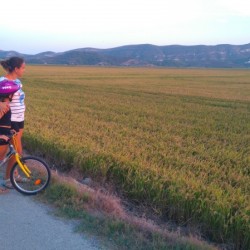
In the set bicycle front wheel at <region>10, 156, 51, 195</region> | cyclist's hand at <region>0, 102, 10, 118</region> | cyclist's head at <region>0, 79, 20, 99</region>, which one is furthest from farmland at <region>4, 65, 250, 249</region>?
cyclist's head at <region>0, 79, 20, 99</region>

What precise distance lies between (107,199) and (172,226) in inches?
39.1

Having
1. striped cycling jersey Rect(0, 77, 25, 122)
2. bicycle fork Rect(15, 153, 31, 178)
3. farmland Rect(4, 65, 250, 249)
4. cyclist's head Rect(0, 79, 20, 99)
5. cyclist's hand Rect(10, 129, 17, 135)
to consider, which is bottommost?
farmland Rect(4, 65, 250, 249)

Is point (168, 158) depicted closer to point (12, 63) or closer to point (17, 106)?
point (17, 106)

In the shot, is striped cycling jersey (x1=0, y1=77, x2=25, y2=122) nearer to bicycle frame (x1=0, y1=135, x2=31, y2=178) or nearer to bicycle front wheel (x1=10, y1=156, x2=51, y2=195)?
bicycle frame (x1=0, y1=135, x2=31, y2=178)

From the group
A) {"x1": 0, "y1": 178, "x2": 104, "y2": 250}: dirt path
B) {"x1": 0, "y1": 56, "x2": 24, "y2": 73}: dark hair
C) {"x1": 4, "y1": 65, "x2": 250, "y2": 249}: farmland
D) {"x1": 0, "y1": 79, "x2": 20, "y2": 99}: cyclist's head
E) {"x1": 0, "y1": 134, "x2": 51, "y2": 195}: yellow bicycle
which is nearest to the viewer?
{"x1": 0, "y1": 178, "x2": 104, "y2": 250}: dirt path

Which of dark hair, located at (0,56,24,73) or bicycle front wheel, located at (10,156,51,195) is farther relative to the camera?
bicycle front wheel, located at (10,156,51,195)

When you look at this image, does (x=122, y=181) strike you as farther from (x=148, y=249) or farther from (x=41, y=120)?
(x=41, y=120)

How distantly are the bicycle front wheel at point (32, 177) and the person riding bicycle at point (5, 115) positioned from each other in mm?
202

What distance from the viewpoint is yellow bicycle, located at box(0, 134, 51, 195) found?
19.3 feet

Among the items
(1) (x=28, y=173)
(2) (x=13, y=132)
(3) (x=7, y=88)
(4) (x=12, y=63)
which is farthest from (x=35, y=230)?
(4) (x=12, y=63)

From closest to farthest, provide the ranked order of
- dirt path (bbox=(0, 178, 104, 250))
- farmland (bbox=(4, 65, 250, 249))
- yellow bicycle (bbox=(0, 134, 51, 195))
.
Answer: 1. dirt path (bbox=(0, 178, 104, 250))
2. farmland (bbox=(4, 65, 250, 249))
3. yellow bicycle (bbox=(0, 134, 51, 195))

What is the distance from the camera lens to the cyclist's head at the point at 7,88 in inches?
221

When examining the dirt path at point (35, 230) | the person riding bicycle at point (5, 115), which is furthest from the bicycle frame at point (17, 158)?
the dirt path at point (35, 230)

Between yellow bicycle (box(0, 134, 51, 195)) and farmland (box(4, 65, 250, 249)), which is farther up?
yellow bicycle (box(0, 134, 51, 195))
